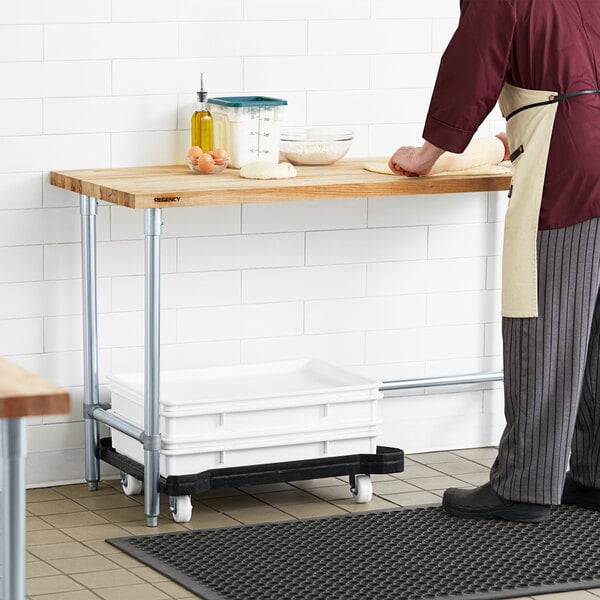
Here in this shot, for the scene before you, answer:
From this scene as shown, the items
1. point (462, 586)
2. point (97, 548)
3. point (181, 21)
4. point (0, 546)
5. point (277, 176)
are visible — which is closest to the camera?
point (0, 546)

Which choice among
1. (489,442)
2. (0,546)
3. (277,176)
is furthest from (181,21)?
(0,546)

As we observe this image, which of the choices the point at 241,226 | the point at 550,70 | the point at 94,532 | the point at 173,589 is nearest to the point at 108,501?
the point at 94,532

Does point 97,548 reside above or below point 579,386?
below

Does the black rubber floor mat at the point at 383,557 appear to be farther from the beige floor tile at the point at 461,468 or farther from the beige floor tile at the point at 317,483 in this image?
the beige floor tile at the point at 461,468

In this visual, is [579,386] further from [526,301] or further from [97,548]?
[97,548]

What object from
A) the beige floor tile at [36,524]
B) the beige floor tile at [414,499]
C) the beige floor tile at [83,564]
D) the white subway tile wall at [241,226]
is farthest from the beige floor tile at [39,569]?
the beige floor tile at [414,499]

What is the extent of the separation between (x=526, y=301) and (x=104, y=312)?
1.33 m

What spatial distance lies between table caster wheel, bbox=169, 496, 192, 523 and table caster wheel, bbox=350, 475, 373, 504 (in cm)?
51

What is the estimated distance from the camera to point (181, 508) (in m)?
3.90

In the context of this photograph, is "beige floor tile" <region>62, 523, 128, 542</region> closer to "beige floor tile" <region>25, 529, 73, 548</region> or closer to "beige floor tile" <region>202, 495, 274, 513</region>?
"beige floor tile" <region>25, 529, 73, 548</region>

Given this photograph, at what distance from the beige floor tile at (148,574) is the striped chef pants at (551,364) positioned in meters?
0.99

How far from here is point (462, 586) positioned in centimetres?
339

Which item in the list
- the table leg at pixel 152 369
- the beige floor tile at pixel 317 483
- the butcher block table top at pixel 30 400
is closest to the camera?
the butcher block table top at pixel 30 400

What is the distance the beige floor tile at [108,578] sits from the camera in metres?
3.42
